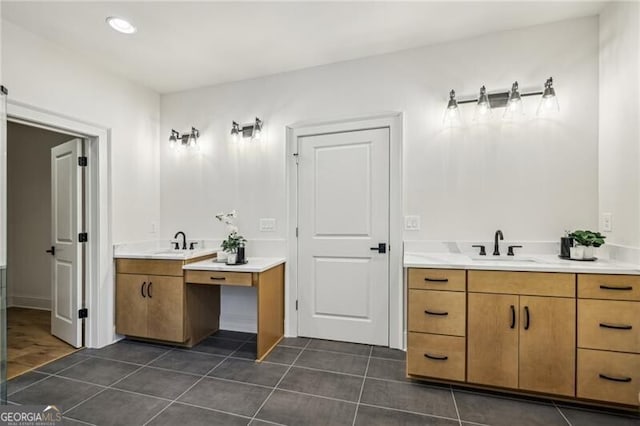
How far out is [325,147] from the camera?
2.89 meters

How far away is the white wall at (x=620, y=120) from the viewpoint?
1850mm

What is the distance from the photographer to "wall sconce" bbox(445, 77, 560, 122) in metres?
2.22

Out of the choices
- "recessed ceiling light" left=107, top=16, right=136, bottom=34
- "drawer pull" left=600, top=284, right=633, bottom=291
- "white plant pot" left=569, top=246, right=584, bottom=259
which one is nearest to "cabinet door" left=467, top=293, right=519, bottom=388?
"drawer pull" left=600, top=284, right=633, bottom=291

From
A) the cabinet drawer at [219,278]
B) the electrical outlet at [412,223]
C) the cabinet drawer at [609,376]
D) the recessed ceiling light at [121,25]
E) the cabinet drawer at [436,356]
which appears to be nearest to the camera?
the cabinet drawer at [609,376]

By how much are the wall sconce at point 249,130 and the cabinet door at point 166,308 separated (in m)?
1.57

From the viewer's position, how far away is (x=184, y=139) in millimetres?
3273

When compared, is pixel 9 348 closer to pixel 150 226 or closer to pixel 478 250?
pixel 150 226

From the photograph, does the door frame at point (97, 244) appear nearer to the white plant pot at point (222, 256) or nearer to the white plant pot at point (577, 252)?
the white plant pot at point (222, 256)

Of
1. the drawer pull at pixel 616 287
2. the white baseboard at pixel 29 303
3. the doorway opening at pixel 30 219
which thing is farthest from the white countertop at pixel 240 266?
the white baseboard at pixel 29 303

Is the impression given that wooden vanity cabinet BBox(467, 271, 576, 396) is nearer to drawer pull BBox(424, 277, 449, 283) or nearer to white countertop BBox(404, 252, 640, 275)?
white countertop BBox(404, 252, 640, 275)

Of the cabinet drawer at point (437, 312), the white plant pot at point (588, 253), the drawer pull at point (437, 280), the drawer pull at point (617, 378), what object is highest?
the white plant pot at point (588, 253)

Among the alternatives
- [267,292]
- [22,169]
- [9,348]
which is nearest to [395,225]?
[267,292]

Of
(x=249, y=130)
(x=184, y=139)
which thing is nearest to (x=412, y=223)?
(x=249, y=130)

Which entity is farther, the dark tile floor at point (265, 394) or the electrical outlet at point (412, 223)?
the electrical outlet at point (412, 223)
